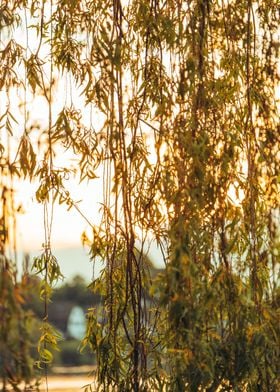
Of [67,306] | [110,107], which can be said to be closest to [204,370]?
[110,107]

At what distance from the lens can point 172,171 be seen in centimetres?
330

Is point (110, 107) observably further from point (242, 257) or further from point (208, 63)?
point (242, 257)

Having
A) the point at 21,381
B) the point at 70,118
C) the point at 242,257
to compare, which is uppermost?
the point at 70,118

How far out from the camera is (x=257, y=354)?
316cm

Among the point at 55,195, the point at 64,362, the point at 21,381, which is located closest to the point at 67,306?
the point at 64,362

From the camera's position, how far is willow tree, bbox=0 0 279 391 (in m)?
3.13

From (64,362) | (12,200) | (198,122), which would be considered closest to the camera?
(12,200)

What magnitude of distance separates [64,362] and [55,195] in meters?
12.6

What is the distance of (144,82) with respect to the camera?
3.50m

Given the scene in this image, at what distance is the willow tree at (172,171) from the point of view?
3127mm

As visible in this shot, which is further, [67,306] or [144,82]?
[67,306]

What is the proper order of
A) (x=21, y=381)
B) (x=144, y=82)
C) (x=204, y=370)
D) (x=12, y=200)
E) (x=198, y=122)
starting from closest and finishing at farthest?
(x=21, y=381)
(x=12, y=200)
(x=204, y=370)
(x=198, y=122)
(x=144, y=82)

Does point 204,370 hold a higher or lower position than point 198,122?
lower

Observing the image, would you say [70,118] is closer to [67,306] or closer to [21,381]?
[21,381]
